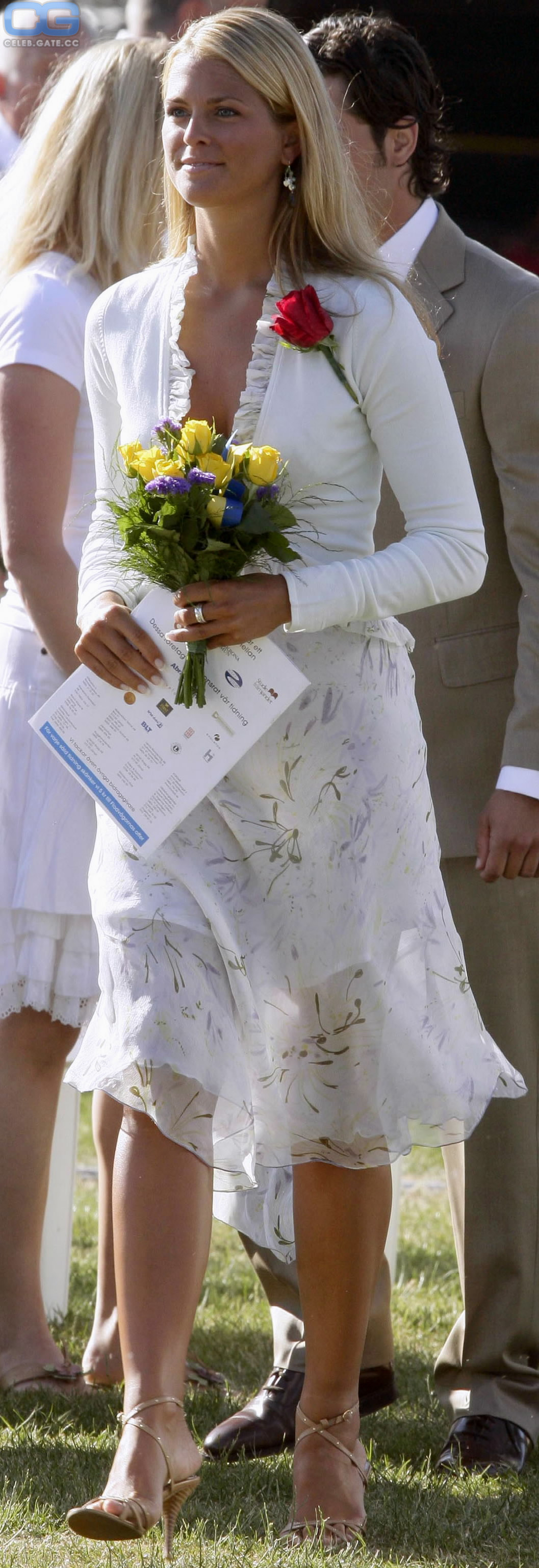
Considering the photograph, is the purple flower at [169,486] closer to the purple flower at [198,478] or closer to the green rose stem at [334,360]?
the purple flower at [198,478]

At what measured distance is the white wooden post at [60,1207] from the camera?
3.79m

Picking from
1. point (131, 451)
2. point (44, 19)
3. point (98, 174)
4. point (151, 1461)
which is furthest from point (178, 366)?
point (44, 19)

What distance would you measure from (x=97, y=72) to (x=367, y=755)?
5.66ft

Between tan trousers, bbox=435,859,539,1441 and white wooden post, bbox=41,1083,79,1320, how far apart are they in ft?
3.42

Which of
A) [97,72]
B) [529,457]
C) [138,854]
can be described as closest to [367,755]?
[138,854]

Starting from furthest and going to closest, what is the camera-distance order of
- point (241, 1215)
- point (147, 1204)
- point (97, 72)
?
point (97, 72), point (241, 1215), point (147, 1204)

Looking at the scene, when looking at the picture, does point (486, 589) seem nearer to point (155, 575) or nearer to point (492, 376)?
point (492, 376)

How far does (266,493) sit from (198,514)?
104 millimetres

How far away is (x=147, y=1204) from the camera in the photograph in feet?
7.36

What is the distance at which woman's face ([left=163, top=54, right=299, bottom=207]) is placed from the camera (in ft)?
7.68

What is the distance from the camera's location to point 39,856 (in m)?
3.21

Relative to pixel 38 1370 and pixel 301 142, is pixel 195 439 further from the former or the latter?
pixel 38 1370

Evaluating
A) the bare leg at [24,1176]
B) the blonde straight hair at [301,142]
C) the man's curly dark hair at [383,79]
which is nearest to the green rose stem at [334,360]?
the blonde straight hair at [301,142]

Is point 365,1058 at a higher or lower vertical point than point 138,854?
lower
